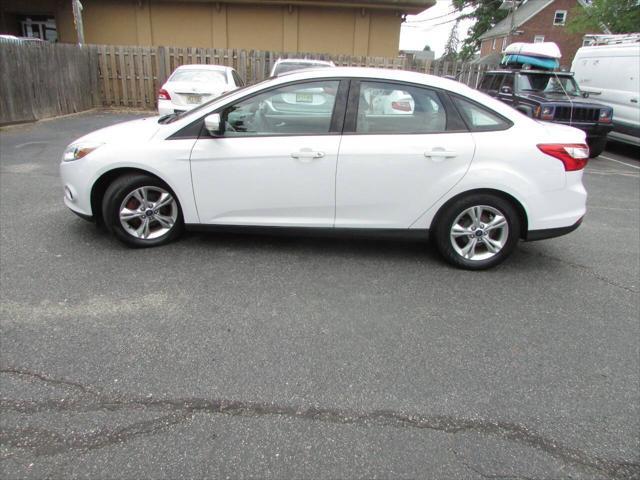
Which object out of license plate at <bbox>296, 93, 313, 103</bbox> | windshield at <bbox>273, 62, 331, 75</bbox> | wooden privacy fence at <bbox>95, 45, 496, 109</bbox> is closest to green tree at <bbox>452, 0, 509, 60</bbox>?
wooden privacy fence at <bbox>95, 45, 496, 109</bbox>

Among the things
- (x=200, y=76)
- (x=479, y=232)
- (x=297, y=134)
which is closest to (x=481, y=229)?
(x=479, y=232)

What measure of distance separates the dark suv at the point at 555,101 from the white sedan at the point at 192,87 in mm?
6398

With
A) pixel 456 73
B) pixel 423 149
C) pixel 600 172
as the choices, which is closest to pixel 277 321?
pixel 423 149

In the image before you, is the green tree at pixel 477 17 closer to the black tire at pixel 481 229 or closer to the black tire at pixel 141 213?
the black tire at pixel 481 229

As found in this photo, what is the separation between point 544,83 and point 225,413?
11700mm

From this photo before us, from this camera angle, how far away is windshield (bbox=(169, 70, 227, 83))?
10.7m

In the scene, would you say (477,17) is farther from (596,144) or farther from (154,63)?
(596,144)

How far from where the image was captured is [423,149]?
167 inches

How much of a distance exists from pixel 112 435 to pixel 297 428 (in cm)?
90

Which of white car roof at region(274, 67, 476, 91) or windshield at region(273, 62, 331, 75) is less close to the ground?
windshield at region(273, 62, 331, 75)

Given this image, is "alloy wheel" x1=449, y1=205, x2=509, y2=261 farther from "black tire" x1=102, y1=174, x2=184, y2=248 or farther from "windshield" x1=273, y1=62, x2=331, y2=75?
"windshield" x1=273, y1=62, x2=331, y2=75

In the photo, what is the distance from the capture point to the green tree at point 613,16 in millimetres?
18000

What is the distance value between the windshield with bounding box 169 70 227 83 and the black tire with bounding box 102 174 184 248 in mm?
6823

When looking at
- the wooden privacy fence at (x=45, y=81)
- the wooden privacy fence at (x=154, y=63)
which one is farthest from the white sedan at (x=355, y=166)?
the wooden privacy fence at (x=154, y=63)
